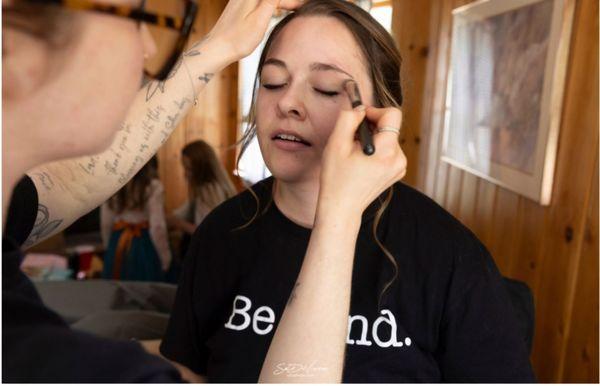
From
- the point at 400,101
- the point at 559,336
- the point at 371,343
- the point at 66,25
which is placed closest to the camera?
the point at 66,25

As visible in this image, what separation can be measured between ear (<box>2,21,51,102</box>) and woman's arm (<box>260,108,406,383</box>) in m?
0.30

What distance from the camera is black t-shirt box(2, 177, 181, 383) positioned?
35cm

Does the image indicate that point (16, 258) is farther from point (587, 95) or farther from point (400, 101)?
point (587, 95)

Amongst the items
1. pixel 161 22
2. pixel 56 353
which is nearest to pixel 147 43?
pixel 161 22

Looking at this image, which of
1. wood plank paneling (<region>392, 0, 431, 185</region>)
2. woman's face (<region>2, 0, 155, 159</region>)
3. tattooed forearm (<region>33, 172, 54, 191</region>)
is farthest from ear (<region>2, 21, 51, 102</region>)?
wood plank paneling (<region>392, 0, 431, 185</region>)

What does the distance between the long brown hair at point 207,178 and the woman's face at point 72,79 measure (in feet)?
6.59

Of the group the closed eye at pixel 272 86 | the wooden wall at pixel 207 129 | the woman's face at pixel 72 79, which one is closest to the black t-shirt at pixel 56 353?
the woman's face at pixel 72 79

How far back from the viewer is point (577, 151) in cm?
122

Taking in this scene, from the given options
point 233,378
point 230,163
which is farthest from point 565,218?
point 230,163

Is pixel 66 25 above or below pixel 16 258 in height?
above

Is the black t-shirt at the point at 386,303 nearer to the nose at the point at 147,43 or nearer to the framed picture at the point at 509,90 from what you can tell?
the nose at the point at 147,43

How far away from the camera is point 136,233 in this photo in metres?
2.33

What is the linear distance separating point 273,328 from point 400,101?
0.46 metres

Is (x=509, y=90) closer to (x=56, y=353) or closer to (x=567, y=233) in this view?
(x=567, y=233)
